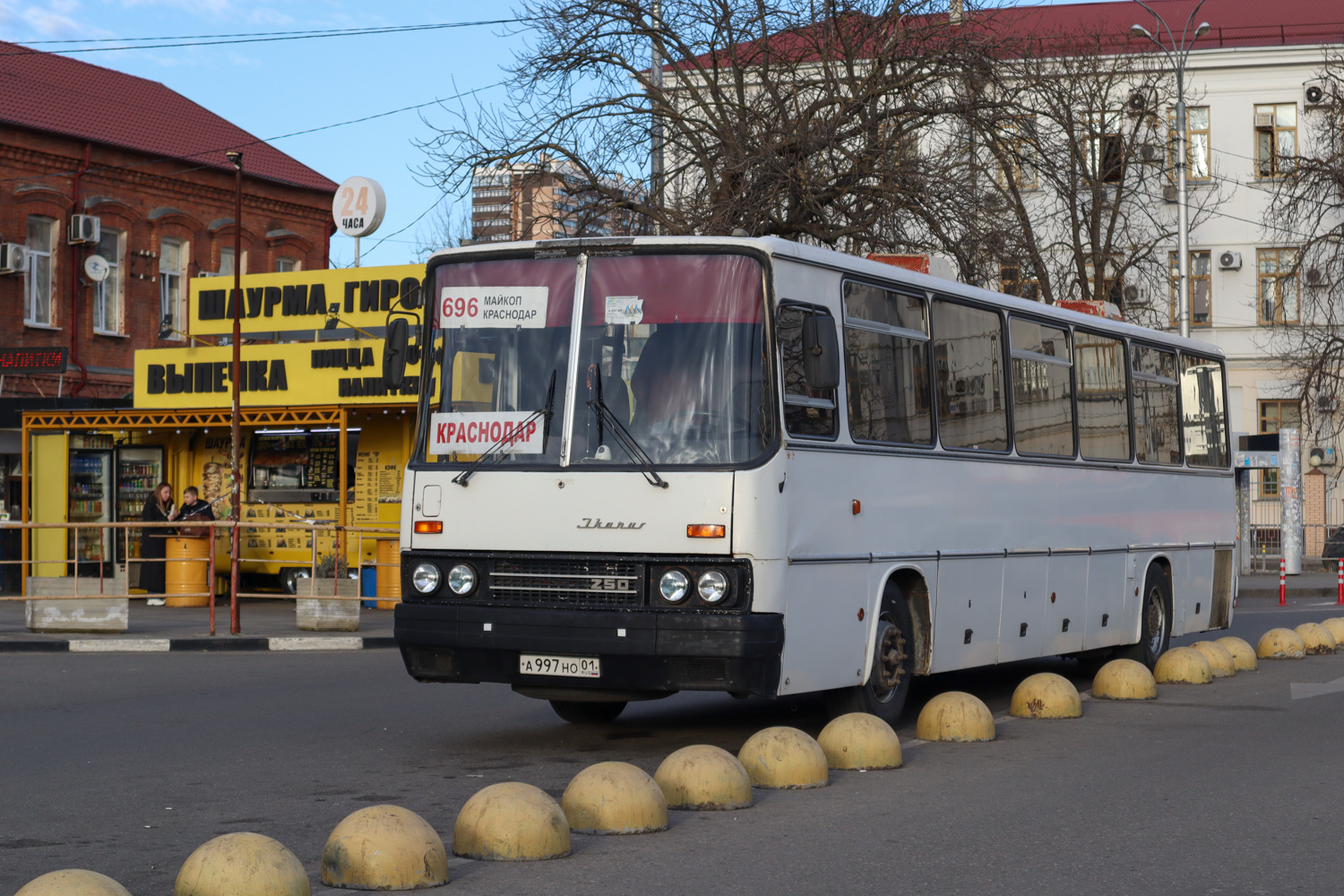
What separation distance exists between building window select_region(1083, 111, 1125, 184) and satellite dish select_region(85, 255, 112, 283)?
22.6 metres

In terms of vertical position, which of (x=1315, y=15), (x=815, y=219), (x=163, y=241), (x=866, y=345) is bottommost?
(x=866, y=345)

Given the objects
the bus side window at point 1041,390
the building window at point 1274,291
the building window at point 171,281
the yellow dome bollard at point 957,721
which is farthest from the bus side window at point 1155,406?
the building window at point 1274,291

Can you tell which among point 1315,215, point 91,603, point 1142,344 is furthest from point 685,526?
point 1315,215

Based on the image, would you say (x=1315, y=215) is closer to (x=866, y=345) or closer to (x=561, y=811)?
(x=866, y=345)

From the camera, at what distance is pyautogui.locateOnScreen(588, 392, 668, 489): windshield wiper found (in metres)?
9.20

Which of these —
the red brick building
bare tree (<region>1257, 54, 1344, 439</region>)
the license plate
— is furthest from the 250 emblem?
bare tree (<region>1257, 54, 1344, 439</region>)

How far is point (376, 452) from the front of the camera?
2477 centimetres

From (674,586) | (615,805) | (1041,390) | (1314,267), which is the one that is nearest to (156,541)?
(1041,390)

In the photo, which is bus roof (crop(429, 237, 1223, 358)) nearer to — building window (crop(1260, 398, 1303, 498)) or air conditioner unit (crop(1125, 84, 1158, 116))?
air conditioner unit (crop(1125, 84, 1158, 116))

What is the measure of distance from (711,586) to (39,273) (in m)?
31.0

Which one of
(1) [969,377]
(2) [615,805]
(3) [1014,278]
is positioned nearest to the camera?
(2) [615,805]

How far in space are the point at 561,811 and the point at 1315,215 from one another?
44.3m

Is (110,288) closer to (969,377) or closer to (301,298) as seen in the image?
(301,298)

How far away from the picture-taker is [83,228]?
3641 cm
